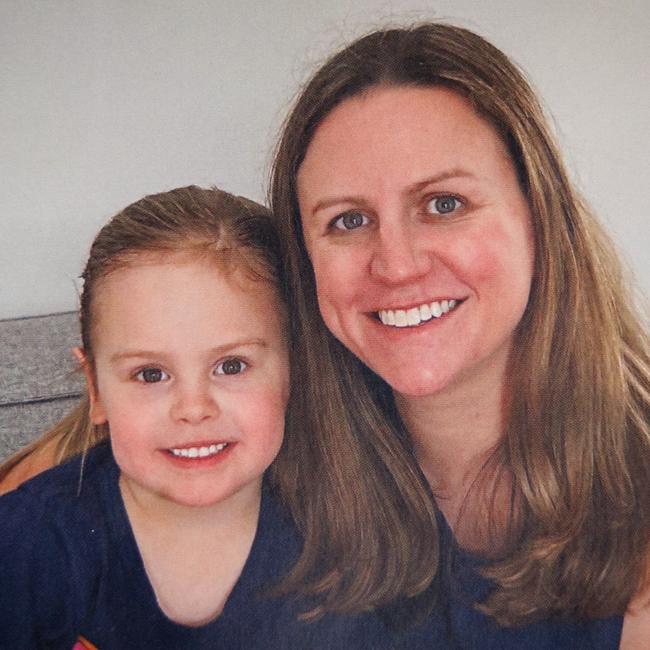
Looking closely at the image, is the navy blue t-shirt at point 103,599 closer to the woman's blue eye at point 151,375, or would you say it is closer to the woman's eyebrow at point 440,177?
the woman's blue eye at point 151,375

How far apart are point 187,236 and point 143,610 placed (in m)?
0.36

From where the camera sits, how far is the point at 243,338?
0.71 meters

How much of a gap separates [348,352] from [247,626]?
0.96 ft

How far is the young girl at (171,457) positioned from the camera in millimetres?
698

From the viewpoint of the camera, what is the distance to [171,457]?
28.0 inches

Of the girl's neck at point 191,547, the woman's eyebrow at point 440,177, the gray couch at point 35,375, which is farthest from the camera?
the gray couch at point 35,375

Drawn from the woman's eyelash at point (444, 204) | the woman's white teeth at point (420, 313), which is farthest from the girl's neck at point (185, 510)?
the woman's eyelash at point (444, 204)

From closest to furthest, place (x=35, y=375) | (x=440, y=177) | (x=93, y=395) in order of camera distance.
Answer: (x=440, y=177)
(x=93, y=395)
(x=35, y=375)

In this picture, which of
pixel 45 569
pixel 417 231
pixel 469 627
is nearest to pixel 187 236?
pixel 417 231

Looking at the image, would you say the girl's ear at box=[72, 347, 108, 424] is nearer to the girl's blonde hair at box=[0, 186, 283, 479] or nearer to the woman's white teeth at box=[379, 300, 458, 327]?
the girl's blonde hair at box=[0, 186, 283, 479]

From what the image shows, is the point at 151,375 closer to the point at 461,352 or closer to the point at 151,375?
the point at 151,375

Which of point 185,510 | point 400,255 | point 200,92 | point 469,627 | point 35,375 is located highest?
point 200,92

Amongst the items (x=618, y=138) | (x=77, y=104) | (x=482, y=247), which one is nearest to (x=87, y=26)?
(x=77, y=104)

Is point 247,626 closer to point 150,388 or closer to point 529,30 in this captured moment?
point 150,388
